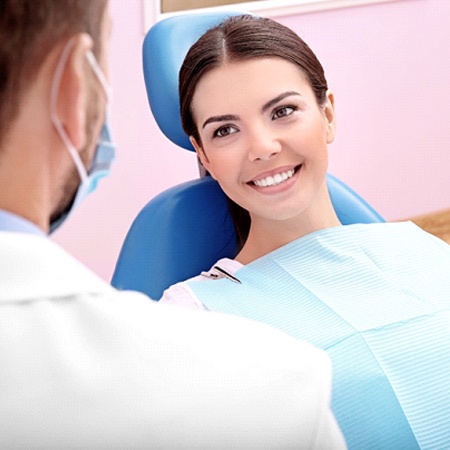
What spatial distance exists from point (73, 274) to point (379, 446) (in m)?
0.83

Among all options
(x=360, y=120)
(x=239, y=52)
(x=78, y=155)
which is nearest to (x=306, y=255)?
(x=239, y=52)

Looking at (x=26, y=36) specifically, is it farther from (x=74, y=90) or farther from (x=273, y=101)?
(x=273, y=101)

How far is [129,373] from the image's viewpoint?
2.00ft

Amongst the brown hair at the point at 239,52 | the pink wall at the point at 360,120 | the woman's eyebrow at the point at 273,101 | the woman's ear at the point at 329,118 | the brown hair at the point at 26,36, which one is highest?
the brown hair at the point at 26,36

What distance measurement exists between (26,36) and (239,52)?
0.97m

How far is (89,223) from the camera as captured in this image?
104 inches

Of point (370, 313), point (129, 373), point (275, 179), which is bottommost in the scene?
point (370, 313)

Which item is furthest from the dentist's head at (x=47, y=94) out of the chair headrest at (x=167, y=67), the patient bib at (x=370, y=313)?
the chair headrest at (x=167, y=67)

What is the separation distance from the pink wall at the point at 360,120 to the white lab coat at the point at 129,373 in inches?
78.2

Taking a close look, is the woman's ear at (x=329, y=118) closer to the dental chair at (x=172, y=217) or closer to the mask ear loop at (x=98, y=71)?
the dental chair at (x=172, y=217)

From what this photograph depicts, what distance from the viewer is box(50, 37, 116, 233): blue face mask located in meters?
0.65

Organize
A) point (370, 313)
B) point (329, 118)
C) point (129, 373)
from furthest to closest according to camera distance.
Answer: point (329, 118) → point (370, 313) → point (129, 373)

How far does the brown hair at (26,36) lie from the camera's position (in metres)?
0.62

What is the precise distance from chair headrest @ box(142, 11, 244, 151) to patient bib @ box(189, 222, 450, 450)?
307mm
